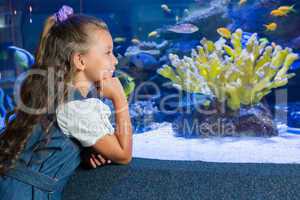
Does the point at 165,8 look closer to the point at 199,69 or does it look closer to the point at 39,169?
the point at 199,69

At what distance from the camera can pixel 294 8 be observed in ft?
10.5

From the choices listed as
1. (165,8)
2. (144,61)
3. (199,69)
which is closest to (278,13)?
(165,8)

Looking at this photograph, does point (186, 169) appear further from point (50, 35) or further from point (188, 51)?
point (188, 51)

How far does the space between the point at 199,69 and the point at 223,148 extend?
75 cm

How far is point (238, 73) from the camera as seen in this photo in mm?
2383

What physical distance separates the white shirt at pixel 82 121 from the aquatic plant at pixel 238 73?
1.50 metres

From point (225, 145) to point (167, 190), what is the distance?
109 cm

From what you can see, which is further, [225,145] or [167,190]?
[225,145]

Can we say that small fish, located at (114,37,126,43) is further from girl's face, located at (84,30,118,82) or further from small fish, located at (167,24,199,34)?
girl's face, located at (84,30,118,82)

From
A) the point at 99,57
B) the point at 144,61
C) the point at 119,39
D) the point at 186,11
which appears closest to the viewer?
the point at 99,57

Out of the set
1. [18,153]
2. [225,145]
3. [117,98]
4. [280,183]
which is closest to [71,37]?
[117,98]

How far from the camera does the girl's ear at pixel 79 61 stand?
1109mm

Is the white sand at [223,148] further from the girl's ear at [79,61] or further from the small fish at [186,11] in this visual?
the small fish at [186,11]

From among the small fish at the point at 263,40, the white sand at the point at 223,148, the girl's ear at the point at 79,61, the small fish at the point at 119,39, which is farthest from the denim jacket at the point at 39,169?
the small fish at the point at 119,39
